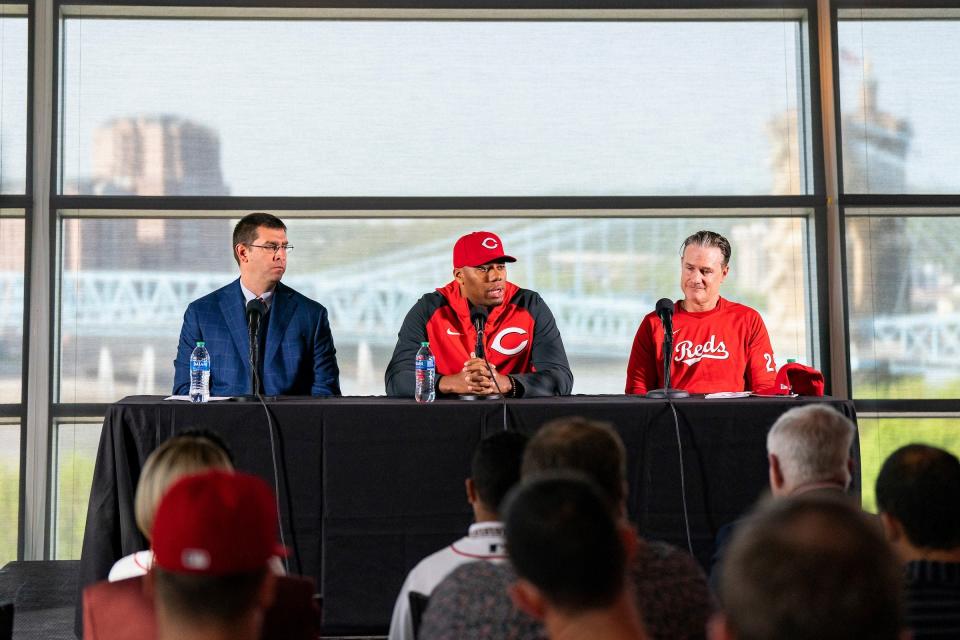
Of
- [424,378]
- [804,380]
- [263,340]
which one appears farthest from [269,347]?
[804,380]

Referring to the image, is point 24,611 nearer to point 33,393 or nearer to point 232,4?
point 33,393

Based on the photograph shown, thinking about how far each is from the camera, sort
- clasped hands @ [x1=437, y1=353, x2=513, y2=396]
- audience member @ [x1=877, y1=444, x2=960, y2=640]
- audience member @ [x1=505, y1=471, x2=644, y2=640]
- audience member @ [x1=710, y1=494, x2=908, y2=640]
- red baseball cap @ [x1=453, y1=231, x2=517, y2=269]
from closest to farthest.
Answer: audience member @ [x1=710, y1=494, x2=908, y2=640]
audience member @ [x1=505, y1=471, x2=644, y2=640]
audience member @ [x1=877, y1=444, x2=960, y2=640]
clasped hands @ [x1=437, y1=353, x2=513, y2=396]
red baseball cap @ [x1=453, y1=231, x2=517, y2=269]

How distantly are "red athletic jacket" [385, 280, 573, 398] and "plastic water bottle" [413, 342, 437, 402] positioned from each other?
246 mm

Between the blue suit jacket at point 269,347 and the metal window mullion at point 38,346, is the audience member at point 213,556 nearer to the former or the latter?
the blue suit jacket at point 269,347

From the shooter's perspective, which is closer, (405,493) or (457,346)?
(405,493)

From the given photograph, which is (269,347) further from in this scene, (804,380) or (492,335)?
(804,380)

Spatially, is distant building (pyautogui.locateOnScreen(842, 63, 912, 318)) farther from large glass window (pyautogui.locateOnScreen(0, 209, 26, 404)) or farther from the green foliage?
the green foliage

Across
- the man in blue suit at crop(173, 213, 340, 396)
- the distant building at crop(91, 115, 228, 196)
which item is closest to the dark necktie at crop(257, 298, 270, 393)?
the man in blue suit at crop(173, 213, 340, 396)

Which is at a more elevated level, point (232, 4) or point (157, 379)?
point (232, 4)

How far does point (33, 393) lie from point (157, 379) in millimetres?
666

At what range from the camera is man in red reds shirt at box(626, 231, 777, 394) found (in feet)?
13.8

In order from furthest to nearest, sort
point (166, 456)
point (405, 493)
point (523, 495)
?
point (405, 493)
point (166, 456)
point (523, 495)

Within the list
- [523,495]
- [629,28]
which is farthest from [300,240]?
[523,495]

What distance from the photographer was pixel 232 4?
18.5 ft
